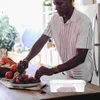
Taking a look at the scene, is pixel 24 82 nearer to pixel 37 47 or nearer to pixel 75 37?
pixel 75 37

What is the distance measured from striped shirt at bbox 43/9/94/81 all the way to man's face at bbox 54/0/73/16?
0.29ft

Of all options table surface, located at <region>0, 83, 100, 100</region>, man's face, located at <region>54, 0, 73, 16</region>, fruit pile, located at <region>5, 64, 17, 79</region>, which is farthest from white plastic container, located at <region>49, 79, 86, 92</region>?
man's face, located at <region>54, 0, 73, 16</region>

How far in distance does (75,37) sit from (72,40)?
0.04m

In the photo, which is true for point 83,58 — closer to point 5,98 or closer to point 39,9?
point 5,98

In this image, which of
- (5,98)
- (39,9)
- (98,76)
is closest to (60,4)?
(5,98)

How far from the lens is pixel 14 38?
6469 millimetres

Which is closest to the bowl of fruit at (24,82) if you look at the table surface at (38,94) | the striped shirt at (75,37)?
the table surface at (38,94)

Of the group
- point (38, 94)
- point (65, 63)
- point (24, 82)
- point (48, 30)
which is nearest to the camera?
point (38, 94)

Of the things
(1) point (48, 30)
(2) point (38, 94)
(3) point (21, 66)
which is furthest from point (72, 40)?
(2) point (38, 94)

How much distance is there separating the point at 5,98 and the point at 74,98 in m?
0.40

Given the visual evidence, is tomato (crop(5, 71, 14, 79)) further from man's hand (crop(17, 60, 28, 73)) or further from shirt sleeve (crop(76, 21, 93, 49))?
shirt sleeve (crop(76, 21, 93, 49))

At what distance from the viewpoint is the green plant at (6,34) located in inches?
251

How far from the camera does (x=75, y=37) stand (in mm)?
2164

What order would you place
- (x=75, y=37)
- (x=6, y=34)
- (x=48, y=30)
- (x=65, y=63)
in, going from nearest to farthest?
(x=65, y=63)
(x=75, y=37)
(x=48, y=30)
(x=6, y=34)
